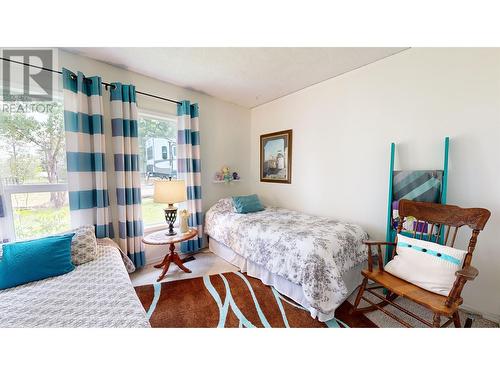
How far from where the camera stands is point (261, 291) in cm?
196

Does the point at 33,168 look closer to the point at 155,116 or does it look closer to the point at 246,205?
the point at 155,116

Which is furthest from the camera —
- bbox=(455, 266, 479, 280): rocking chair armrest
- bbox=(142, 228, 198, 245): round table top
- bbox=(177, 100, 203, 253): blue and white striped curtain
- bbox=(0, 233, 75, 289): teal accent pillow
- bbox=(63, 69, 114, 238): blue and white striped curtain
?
bbox=(177, 100, 203, 253): blue and white striped curtain

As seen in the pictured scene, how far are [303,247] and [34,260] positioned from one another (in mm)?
2026

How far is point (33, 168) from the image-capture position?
1776 millimetres

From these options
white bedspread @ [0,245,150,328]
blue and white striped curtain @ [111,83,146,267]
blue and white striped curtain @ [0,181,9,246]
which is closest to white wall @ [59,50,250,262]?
blue and white striped curtain @ [111,83,146,267]

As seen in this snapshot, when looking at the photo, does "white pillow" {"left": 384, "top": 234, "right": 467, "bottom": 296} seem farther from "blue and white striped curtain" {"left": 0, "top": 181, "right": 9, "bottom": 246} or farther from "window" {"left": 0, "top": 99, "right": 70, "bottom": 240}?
"blue and white striped curtain" {"left": 0, "top": 181, "right": 9, "bottom": 246}

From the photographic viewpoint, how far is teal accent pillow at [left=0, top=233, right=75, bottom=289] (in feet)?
4.09

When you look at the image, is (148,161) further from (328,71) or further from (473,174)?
(473,174)

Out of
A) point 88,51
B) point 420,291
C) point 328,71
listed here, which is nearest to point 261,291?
point 420,291

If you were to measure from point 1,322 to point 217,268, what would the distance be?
1.76 m

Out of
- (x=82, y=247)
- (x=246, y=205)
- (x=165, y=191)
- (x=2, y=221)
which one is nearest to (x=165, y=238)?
(x=165, y=191)

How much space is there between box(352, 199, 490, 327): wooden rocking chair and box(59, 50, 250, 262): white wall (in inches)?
95.2

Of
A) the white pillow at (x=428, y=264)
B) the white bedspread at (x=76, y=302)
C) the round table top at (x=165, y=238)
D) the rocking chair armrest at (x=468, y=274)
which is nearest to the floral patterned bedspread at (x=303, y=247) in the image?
the white pillow at (x=428, y=264)

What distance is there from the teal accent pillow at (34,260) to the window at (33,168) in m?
0.58
